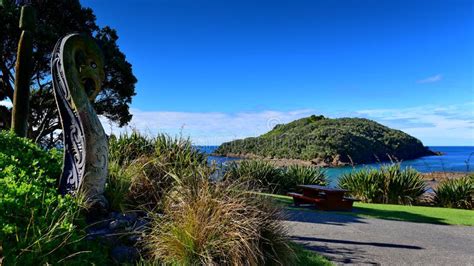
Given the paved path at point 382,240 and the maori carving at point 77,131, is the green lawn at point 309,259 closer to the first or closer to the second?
the paved path at point 382,240

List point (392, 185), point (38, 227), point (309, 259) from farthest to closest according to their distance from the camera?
point (392, 185) < point (309, 259) < point (38, 227)

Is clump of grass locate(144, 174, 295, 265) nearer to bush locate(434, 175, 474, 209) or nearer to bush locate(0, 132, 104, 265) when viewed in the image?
bush locate(0, 132, 104, 265)

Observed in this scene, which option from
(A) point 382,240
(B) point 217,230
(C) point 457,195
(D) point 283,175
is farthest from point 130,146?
(C) point 457,195

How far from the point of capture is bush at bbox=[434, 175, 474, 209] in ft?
39.7

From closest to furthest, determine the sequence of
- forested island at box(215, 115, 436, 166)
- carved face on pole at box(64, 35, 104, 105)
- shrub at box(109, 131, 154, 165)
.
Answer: carved face on pole at box(64, 35, 104, 105) → shrub at box(109, 131, 154, 165) → forested island at box(215, 115, 436, 166)

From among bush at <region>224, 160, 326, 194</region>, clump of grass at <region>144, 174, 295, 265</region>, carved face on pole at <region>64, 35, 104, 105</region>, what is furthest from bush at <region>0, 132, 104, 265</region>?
bush at <region>224, 160, 326, 194</region>

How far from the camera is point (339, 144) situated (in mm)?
36656

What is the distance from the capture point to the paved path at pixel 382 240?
5039mm

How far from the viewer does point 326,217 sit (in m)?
8.34

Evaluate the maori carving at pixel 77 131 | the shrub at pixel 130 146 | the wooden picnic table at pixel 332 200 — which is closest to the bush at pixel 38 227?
the maori carving at pixel 77 131

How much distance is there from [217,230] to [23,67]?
21.2 ft

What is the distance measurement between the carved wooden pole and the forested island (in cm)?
1624

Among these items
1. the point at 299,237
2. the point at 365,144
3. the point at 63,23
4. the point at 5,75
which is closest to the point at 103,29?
the point at 63,23

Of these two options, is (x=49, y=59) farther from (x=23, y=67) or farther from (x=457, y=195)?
(x=457, y=195)
